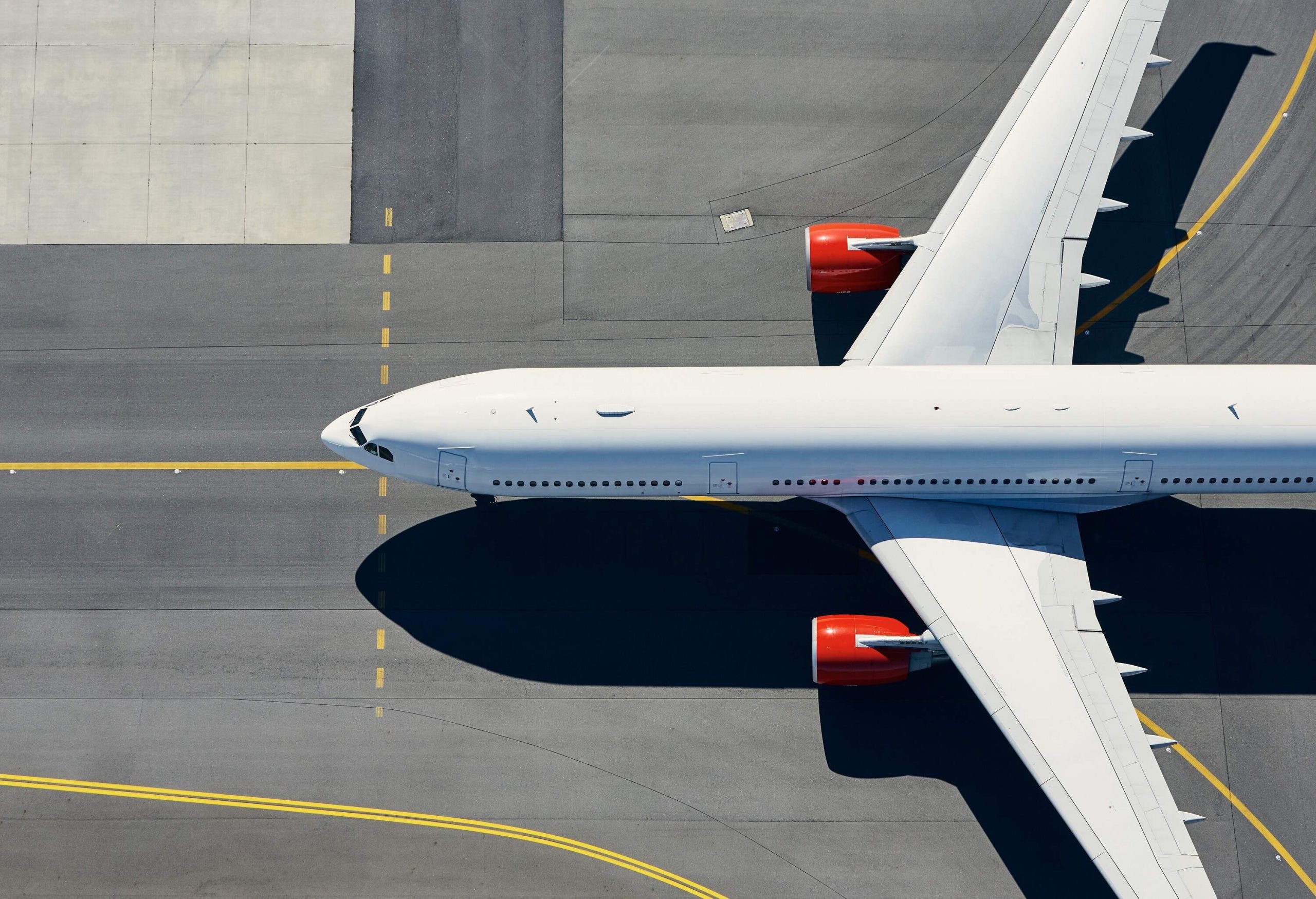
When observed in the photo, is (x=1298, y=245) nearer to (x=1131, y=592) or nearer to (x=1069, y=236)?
(x=1069, y=236)

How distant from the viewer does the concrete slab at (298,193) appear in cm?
1752

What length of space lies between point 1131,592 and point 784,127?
35.7ft

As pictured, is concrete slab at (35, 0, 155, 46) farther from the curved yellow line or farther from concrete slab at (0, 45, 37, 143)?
the curved yellow line

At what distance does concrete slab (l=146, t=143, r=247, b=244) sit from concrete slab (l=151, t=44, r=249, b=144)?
0.23 meters

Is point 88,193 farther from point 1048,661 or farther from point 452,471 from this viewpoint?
point 1048,661

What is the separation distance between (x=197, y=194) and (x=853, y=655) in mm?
15165

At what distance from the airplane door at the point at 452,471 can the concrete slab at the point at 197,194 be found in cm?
709

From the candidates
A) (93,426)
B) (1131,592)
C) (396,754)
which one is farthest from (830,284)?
(93,426)

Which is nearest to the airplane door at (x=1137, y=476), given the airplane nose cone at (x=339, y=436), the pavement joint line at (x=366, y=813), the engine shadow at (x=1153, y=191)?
the engine shadow at (x=1153, y=191)

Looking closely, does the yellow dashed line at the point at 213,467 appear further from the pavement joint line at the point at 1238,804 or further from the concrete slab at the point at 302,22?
the pavement joint line at the point at 1238,804

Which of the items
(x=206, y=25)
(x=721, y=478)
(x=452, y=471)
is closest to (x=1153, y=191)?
(x=721, y=478)

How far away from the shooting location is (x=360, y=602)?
1652 centimetres

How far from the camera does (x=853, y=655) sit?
14789 mm

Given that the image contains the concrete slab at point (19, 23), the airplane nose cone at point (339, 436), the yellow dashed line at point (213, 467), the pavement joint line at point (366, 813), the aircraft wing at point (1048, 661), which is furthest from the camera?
the concrete slab at point (19, 23)
